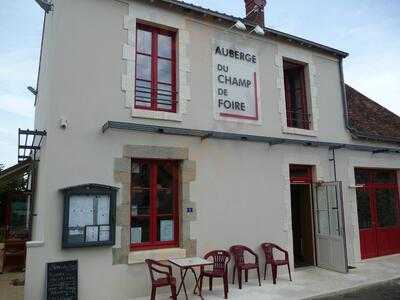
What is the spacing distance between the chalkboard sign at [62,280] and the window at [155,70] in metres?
2.96

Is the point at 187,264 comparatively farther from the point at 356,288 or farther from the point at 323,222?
the point at 323,222

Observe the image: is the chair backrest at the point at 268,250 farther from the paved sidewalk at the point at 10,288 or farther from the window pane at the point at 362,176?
the paved sidewalk at the point at 10,288

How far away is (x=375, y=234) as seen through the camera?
9.27 meters

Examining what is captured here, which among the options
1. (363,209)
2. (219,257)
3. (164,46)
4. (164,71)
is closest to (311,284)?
(219,257)

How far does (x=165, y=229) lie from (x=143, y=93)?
256 centimetres

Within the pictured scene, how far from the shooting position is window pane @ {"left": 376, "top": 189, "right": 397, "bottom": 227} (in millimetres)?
9555

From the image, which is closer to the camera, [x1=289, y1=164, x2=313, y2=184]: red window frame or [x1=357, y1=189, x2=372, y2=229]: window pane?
[x1=289, y1=164, x2=313, y2=184]: red window frame

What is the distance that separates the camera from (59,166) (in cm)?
555

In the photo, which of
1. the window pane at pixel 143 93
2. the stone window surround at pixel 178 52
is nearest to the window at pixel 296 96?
the stone window surround at pixel 178 52

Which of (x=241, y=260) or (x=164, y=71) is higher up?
(x=164, y=71)

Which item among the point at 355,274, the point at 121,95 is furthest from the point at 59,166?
the point at 355,274

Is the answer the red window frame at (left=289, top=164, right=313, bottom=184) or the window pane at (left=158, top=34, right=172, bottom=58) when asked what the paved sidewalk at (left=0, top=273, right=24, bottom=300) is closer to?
the window pane at (left=158, top=34, right=172, bottom=58)

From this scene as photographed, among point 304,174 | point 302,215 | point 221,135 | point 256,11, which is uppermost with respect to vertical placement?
point 256,11

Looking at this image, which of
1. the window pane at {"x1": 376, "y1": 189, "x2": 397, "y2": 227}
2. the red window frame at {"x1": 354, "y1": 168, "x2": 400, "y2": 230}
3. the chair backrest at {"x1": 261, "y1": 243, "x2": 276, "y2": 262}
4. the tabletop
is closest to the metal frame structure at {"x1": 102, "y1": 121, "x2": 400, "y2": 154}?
the red window frame at {"x1": 354, "y1": 168, "x2": 400, "y2": 230}
